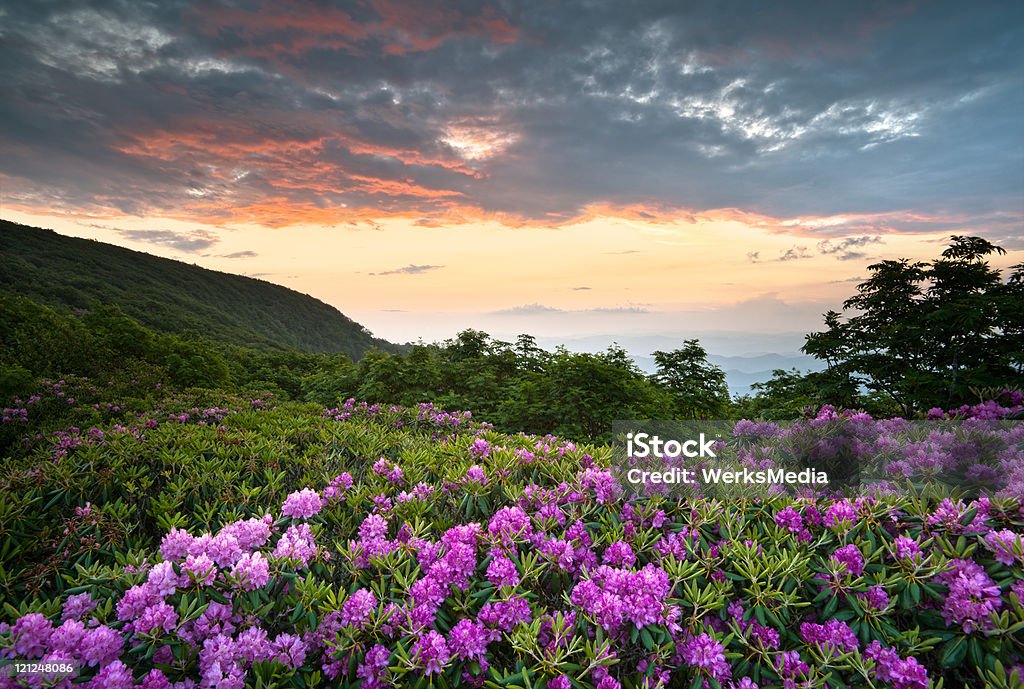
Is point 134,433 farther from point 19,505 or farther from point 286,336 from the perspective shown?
point 286,336

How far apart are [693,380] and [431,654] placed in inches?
448

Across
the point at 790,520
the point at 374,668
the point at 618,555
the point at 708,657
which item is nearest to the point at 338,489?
the point at 374,668

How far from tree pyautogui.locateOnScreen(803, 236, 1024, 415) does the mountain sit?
20.6 meters

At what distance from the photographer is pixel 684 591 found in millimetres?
2039

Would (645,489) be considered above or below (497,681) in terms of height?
above

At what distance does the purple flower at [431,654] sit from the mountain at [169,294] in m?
18.9

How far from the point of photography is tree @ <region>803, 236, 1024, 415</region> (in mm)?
6215

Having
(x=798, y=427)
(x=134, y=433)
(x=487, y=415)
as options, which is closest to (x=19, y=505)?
(x=134, y=433)

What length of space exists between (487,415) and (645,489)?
7.32 metres

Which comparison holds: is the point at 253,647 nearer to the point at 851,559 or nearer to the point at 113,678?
the point at 113,678

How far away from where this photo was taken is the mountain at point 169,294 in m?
29.9

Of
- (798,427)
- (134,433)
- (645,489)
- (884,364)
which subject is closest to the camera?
(645,489)

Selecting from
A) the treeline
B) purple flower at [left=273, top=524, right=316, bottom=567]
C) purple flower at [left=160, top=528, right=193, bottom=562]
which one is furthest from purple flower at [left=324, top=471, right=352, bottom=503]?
the treeline

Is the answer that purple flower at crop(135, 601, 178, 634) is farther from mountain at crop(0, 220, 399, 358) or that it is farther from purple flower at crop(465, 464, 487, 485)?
mountain at crop(0, 220, 399, 358)
